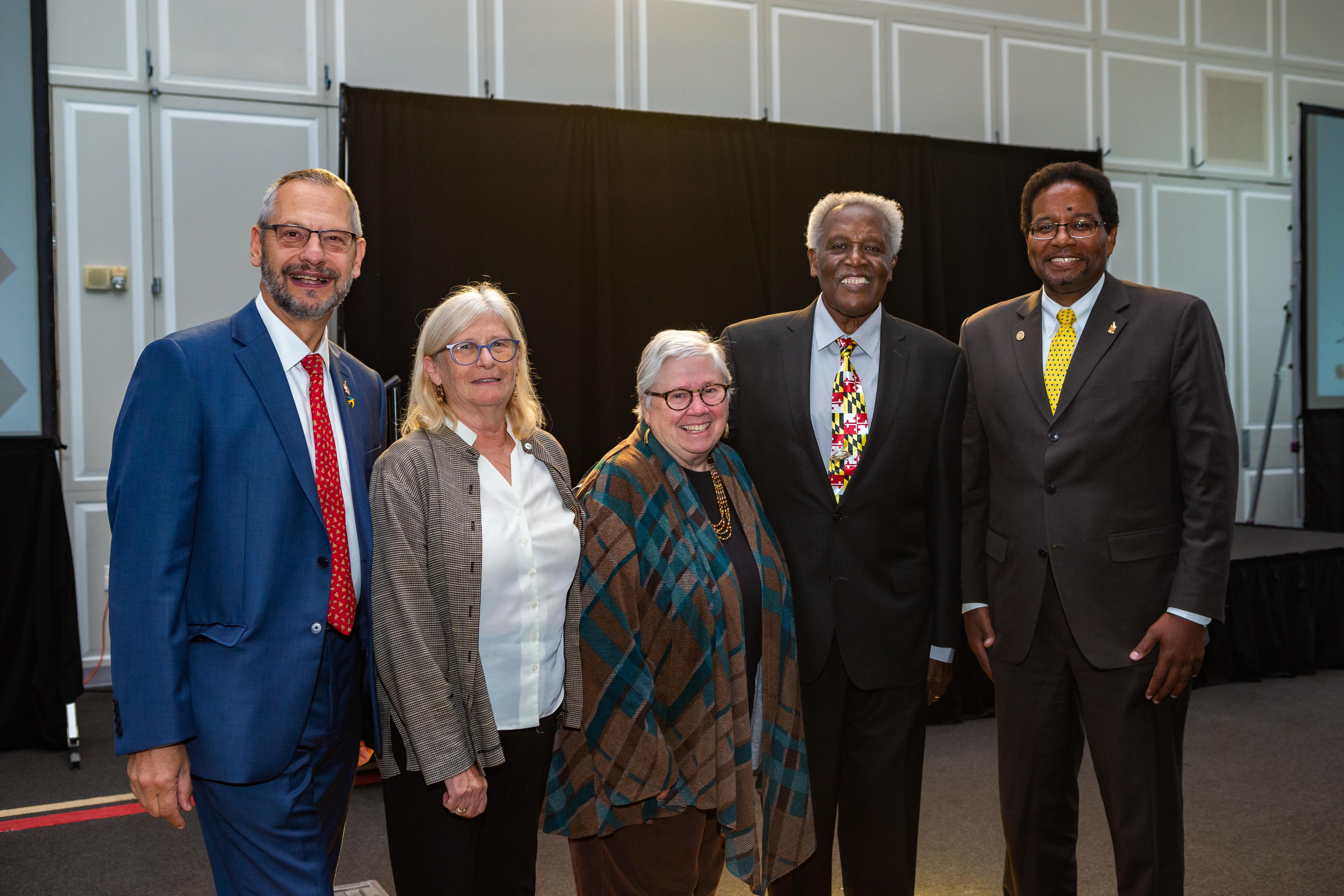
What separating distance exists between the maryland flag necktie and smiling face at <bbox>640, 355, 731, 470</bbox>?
316 millimetres

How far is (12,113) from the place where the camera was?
4.23m

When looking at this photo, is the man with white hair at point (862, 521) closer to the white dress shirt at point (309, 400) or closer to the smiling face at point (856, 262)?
the smiling face at point (856, 262)

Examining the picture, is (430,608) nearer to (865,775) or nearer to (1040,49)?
(865,775)

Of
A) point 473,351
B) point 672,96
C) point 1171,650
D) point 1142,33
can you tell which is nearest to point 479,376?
point 473,351

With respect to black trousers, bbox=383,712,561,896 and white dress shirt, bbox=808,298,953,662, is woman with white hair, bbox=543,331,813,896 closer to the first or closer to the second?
black trousers, bbox=383,712,561,896

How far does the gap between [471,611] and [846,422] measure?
3.21 ft

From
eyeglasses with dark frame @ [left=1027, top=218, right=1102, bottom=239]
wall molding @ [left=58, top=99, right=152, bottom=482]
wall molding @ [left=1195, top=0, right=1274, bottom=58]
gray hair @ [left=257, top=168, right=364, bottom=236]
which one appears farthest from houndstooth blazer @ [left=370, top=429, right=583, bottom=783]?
→ wall molding @ [left=1195, top=0, right=1274, bottom=58]

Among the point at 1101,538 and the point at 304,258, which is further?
the point at 1101,538

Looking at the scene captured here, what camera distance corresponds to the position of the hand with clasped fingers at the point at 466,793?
1.73 meters

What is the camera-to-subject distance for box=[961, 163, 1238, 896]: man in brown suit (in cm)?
218

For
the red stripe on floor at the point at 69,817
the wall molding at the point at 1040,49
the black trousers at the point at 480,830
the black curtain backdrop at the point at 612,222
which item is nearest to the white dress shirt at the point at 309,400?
the black trousers at the point at 480,830

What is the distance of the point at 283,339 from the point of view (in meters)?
1.74

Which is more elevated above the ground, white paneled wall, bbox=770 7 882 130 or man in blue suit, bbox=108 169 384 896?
white paneled wall, bbox=770 7 882 130

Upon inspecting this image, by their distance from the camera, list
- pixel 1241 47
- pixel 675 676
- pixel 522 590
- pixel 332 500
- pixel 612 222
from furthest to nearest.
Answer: pixel 1241 47 < pixel 612 222 < pixel 675 676 < pixel 522 590 < pixel 332 500
